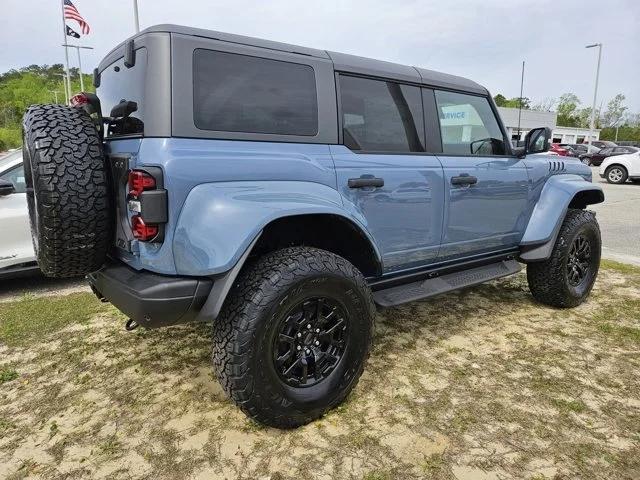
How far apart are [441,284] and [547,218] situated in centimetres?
130

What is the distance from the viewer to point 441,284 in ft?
10.8

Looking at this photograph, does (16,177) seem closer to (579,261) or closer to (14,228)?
(14,228)

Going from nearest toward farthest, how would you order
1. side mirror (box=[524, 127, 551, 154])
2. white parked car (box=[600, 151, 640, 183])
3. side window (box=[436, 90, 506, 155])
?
side window (box=[436, 90, 506, 155]), side mirror (box=[524, 127, 551, 154]), white parked car (box=[600, 151, 640, 183])

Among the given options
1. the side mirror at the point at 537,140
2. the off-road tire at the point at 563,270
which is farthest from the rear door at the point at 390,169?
the off-road tire at the point at 563,270

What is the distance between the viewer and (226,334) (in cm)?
217

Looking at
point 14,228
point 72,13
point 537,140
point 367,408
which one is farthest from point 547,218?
point 72,13

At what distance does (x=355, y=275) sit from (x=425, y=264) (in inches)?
36.8

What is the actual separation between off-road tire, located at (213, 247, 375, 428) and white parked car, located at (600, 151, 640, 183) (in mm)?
17957

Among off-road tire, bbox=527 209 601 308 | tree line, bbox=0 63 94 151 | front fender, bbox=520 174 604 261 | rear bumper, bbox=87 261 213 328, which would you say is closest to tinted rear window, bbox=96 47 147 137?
rear bumper, bbox=87 261 213 328

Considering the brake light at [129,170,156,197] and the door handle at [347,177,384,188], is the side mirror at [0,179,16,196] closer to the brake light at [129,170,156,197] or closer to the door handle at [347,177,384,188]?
the brake light at [129,170,156,197]

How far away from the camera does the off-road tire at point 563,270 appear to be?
395 centimetres

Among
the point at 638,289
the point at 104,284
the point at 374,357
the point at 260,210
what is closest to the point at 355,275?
the point at 260,210

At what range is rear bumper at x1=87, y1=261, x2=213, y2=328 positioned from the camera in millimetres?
2043

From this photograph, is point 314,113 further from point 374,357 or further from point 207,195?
point 374,357
